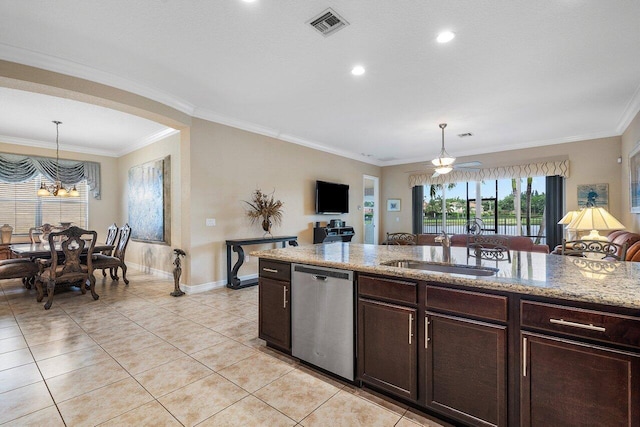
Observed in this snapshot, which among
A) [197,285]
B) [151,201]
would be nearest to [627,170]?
[197,285]

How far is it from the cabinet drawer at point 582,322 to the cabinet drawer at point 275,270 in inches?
67.1

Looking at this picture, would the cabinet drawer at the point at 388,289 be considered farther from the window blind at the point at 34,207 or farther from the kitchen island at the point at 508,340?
the window blind at the point at 34,207

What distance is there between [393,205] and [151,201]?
630 centimetres

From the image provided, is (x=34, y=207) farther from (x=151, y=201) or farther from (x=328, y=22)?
(x=328, y=22)

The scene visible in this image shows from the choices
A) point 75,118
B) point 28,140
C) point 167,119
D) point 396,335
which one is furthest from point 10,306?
point 396,335

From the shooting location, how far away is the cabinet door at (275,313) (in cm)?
260

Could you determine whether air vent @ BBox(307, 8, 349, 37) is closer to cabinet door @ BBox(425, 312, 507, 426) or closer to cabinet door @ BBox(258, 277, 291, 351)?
cabinet door @ BBox(258, 277, 291, 351)

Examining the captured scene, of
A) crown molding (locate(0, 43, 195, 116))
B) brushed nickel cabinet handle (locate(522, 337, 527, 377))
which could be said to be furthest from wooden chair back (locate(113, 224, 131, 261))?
brushed nickel cabinet handle (locate(522, 337, 527, 377))

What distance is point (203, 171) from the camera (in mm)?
4777

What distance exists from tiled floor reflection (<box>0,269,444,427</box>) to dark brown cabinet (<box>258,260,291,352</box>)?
17 cm

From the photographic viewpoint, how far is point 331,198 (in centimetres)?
712

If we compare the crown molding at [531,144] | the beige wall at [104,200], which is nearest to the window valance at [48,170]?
the beige wall at [104,200]

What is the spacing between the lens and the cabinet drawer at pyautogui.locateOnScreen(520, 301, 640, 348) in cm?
127

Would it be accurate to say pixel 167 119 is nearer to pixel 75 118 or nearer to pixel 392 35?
pixel 75 118
